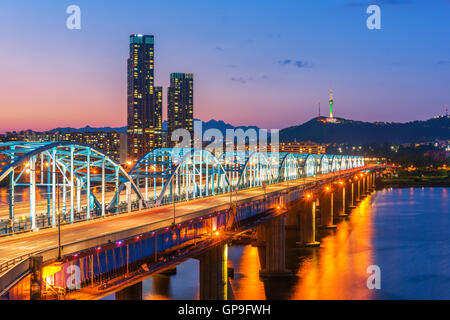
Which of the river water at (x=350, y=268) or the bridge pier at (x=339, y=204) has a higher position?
the bridge pier at (x=339, y=204)

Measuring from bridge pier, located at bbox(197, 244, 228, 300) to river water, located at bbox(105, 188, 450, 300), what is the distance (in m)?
8.58

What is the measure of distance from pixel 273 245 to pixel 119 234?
29.4 metres

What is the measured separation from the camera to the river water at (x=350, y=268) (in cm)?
4866

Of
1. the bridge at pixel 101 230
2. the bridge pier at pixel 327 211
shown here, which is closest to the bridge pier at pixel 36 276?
the bridge at pixel 101 230

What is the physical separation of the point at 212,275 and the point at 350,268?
2870 centimetres

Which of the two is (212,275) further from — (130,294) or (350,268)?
(350,268)

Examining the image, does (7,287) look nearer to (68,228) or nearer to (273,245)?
(68,228)

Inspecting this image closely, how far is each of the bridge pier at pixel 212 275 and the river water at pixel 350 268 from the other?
8.58 meters

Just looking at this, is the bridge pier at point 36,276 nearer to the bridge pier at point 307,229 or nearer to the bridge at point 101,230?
the bridge at point 101,230

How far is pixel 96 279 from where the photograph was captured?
23.6 metres

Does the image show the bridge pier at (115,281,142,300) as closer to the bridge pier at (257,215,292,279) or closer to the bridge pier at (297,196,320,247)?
the bridge pier at (257,215,292,279)

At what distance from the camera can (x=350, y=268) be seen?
197 feet
